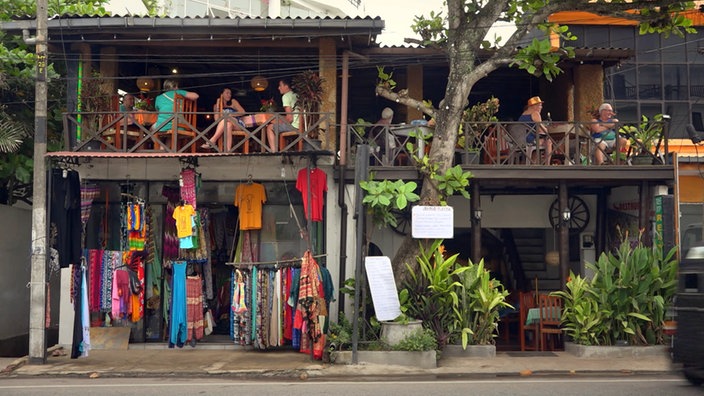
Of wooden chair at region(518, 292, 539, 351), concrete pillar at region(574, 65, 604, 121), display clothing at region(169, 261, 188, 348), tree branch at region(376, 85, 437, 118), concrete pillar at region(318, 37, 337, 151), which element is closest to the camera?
tree branch at region(376, 85, 437, 118)

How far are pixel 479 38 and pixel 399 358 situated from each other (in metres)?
5.59

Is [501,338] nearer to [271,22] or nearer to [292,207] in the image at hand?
[292,207]

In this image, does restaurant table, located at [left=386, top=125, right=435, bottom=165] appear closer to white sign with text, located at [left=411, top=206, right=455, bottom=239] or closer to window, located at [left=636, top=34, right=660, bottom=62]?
white sign with text, located at [left=411, top=206, right=455, bottom=239]

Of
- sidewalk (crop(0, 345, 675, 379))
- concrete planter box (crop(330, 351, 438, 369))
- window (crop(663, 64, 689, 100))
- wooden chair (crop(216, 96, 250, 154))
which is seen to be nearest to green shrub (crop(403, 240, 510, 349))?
sidewalk (crop(0, 345, 675, 379))

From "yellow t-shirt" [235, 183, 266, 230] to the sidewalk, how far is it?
2.45m

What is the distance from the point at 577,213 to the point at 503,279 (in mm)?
2497

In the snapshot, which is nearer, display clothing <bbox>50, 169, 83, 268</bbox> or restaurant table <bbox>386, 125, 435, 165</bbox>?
display clothing <bbox>50, 169, 83, 268</bbox>

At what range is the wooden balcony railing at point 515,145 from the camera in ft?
43.2

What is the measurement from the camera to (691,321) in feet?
24.8

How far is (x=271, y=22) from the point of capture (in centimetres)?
1267

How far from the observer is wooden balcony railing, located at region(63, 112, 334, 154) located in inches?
493

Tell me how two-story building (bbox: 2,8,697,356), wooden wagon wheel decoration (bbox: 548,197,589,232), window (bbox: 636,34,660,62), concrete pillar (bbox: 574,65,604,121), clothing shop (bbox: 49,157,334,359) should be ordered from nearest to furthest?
1. clothing shop (bbox: 49,157,334,359)
2. two-story building (bbox: 2,8,697,356)
3. concrete pillar (bbox: 574,65,604,121)
4. wooden wagon wheel decoration (bbox: 548,197,589,232)
5. window (bbox: 636,34,660,62)

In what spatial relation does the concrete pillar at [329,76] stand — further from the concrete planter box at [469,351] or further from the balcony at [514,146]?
the concrete planter box at [469,351]

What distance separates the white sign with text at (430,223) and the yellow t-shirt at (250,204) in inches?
125
